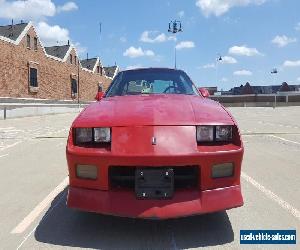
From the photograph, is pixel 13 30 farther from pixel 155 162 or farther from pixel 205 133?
pixel 155 162

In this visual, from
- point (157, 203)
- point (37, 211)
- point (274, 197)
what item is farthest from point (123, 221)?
point (274, 197)

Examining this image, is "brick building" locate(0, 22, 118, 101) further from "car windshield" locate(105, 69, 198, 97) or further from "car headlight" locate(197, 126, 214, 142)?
"car headlight" locate(197, 126, 214, 142)

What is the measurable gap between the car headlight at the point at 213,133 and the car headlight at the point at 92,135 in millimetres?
795

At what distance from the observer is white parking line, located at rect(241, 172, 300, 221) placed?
3806mm

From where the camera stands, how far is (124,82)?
4.84m

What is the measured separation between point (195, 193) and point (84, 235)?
3.49ft

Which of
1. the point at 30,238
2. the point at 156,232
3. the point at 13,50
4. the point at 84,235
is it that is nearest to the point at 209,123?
the point at 156,232

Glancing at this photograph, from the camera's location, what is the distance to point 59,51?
4934 cm

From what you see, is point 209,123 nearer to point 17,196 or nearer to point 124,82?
point 124,82

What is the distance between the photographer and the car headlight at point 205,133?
317cm

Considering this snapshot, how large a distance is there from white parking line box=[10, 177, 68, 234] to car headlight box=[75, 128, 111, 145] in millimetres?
996

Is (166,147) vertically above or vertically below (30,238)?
above

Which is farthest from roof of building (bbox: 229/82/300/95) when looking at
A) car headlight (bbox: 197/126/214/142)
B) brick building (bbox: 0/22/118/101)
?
car headlight (bbox: 197/126/214/142)

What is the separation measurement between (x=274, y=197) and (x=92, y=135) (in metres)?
2.46
